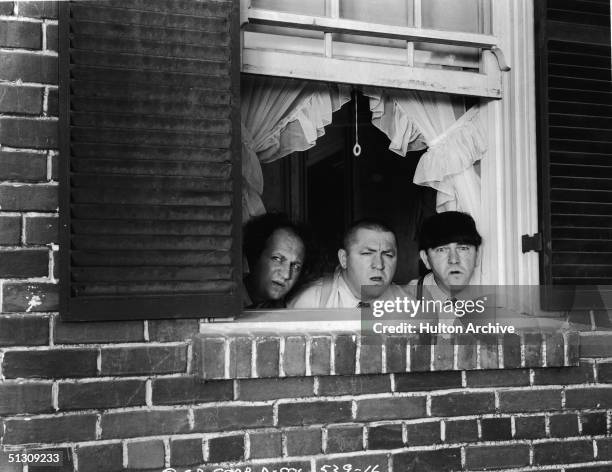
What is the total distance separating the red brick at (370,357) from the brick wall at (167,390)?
0.03 feet

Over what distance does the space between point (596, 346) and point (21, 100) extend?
7.42 feet

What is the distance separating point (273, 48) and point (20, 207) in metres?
1.08

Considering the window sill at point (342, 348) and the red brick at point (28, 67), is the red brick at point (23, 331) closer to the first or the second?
the window sill at point (342, 348)

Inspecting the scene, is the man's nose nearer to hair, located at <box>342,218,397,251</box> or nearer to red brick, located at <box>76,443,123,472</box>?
hair, located at <box>342,218,397,251</box>

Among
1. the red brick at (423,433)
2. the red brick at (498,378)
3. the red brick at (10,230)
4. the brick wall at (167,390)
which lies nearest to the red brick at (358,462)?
the brick wall at (167,390)

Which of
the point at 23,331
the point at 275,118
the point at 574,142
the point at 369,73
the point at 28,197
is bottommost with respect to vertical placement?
the point at 23,331

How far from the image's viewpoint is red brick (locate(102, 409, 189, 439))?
2.28 metres

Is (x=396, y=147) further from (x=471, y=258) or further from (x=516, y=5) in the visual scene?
(x=516, y=5)

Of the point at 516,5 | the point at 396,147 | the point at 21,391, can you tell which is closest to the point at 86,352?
the point at 21,391

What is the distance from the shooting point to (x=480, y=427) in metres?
2.63

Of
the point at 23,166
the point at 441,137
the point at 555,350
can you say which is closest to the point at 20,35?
the point at 23,166

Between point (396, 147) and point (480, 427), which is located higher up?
point (396, 147)

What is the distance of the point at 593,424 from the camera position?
275 cm

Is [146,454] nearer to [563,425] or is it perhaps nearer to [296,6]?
[563,425]
